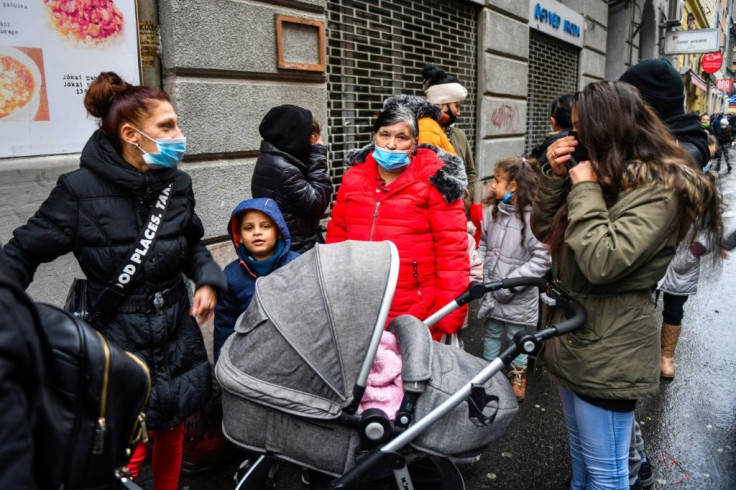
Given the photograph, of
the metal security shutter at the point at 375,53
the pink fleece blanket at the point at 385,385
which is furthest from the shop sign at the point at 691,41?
the pink fleece blanket at the point at 385,385

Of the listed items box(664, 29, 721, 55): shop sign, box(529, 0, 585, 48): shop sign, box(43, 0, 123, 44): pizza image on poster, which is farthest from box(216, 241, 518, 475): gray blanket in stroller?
box(664, 29, 721, 55): shop sign

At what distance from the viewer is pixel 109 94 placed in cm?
223

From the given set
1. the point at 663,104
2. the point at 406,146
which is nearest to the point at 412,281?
the point at 406,146

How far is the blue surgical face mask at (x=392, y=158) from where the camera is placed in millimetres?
2973

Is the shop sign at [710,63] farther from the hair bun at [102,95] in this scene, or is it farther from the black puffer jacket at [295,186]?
the hair bun at [102,95]

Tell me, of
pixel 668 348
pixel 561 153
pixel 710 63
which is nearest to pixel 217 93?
pixel 561 153

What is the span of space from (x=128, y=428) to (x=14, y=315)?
1.69ft

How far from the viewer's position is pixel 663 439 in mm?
3465

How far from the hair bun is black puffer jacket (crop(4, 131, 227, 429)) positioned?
0.12m

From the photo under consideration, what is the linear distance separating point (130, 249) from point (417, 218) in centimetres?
145

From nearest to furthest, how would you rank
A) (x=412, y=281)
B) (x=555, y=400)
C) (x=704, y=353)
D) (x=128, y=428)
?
(x=128, y=428), (x=412, y=281), (x=555, y=400), (x=704, y=353)

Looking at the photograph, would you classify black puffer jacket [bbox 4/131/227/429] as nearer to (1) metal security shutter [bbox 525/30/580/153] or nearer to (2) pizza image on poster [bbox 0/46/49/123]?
(2) pizza image on poster [bbox 0/46/49/123]

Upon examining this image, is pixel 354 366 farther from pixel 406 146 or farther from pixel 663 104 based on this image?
pixel 663 104

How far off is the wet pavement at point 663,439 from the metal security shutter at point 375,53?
2.85 metres
